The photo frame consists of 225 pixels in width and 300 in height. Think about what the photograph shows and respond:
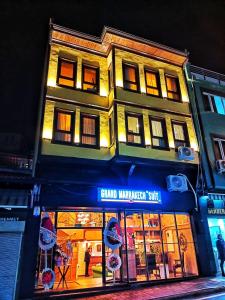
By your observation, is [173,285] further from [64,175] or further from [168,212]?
[64,175]

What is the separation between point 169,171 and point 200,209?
3.06 meters

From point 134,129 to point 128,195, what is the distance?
3.74 metres

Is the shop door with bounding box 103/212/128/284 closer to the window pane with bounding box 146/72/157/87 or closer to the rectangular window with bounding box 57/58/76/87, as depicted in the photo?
the rectangular window with bounding box 57/58/76/87

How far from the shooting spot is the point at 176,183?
40.7 ft

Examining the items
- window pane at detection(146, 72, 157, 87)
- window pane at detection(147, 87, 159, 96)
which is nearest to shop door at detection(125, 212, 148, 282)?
window pane at detection(147, 87, 159, 96)

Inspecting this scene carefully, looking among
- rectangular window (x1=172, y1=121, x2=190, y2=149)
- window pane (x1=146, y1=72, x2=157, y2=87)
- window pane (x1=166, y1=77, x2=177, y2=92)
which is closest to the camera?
rectangular window (x1=172, y1=121, x2=190, y2=149)

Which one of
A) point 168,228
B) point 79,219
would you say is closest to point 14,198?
point 79,219

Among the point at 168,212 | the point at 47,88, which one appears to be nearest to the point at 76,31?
the point at 47,88

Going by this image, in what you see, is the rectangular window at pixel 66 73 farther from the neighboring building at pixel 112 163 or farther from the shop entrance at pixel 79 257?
the shop entrance at pixel 79 257

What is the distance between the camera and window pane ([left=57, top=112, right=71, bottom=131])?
11828mm

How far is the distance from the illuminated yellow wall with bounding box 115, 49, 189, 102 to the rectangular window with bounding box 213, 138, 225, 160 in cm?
355

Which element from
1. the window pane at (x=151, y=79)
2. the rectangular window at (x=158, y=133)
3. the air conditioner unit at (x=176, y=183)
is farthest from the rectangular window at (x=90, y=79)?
the air conditioner unit at (x=176, y=183)

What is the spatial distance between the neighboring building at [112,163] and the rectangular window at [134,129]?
0.19ft

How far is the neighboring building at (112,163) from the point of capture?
1095cm
